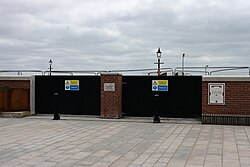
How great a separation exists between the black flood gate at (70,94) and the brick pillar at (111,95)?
0.91 m

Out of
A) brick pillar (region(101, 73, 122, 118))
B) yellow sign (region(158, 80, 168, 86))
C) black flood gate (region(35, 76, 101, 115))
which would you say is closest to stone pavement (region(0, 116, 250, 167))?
brick pillar (region(101, 73, 122, 118))

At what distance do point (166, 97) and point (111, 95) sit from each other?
246 cm

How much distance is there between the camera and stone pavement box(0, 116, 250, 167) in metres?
7.91

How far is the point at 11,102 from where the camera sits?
17500mm

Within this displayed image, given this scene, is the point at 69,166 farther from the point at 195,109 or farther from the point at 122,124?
the point at 195,109

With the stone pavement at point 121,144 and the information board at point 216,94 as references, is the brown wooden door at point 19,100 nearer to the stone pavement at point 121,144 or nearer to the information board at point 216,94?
the stone pavement at point 121,144

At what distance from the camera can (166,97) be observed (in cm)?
1683

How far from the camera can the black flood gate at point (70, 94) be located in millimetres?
17625

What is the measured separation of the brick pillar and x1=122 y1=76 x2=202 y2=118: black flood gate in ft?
2.37

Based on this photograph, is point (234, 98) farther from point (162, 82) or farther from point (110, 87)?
point (110, 87)

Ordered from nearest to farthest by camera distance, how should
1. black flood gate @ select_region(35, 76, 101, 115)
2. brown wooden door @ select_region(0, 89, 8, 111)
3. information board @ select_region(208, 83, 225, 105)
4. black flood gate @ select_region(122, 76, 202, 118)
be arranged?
information board @ select_region(208, 83, 225, 105) < black flood gate @ select_region(122, 76, 202, 118) < brown wooden door @ select_region(0, 89, 8, 111) < black flood gate @ select_region(35, 76, 101, 115)

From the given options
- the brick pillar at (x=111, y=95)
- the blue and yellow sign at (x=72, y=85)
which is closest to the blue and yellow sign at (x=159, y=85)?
the brick pillar at (x=111, y=95)

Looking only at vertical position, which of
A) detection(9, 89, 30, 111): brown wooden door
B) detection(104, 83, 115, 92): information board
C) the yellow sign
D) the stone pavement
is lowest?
the stone pavement

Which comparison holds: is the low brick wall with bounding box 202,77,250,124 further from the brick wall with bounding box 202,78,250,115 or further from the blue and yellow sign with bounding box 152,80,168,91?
the blue and yellow sign with bounding box 152,80,168,91
